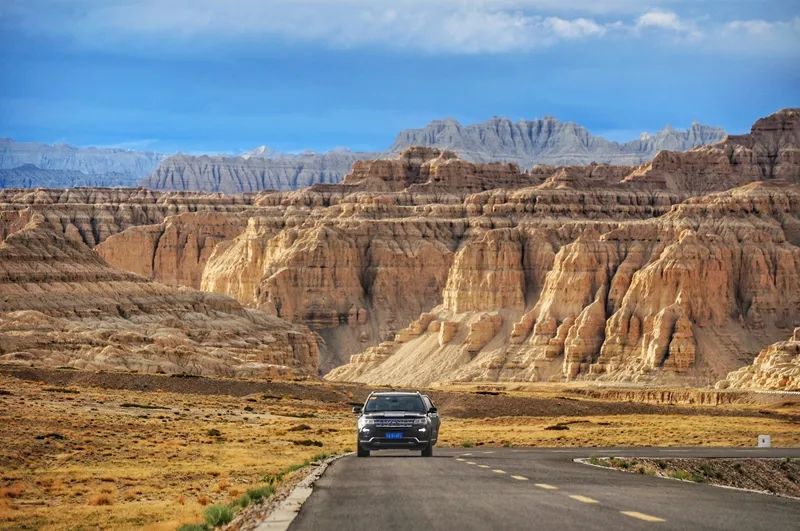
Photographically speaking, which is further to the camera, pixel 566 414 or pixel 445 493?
pixel 566 414

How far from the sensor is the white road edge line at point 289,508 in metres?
22.8

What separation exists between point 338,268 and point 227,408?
346 ft

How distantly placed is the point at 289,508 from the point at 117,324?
10114cm

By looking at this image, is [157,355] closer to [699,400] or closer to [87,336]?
[87,336]

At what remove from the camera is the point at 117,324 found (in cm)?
12444

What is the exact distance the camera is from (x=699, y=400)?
4520 inches

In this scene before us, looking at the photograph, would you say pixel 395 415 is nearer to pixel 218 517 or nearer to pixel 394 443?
pixel 394 443

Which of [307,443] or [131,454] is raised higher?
[307,443]

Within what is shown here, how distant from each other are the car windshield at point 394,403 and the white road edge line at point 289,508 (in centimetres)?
953

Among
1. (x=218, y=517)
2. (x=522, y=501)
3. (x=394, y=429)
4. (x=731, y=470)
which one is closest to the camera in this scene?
(x=522, y=501)

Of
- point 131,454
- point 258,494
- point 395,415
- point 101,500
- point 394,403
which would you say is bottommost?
point 101,500

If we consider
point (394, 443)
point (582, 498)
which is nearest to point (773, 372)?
point (394, 443)

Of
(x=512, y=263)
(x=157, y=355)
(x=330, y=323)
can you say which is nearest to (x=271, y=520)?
(x=157, y=355)

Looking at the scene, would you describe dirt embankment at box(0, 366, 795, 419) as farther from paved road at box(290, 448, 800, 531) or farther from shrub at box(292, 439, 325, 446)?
paved road at box(290, 448, 800, 531)
